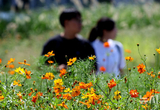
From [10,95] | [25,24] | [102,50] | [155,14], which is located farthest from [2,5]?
[10,95]

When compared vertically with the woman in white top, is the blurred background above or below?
below

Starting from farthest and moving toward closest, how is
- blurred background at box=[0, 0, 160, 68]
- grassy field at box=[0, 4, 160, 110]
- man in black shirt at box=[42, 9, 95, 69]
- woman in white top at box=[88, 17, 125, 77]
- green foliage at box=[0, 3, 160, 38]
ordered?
green foliage at box=[0, 3, 160, 38] < blurred background at box=[0, 0, 160, 68] < woman in white top at box=[88, 17, 125, 77] < man in black shirt at box=[42, 9, 95, 69] < grassy field at box=[0, 4, 160, 110]

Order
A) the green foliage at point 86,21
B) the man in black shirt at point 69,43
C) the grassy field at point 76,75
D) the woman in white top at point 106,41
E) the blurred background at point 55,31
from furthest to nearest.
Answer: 1. the green foliage at point 86,21
2. the blurred background at point 55,31
3. the woman in white top at point 106,41
4. the man in black shirt at point 69,43
5. the grassy field at point 76,75

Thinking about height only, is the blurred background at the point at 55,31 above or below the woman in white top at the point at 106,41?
below

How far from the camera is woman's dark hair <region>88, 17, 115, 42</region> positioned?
3461mm

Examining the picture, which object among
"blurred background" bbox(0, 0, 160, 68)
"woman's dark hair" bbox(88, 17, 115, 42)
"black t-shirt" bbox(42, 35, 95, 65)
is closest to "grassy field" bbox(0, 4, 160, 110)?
Answer: "blurred background" bbox(0, 0, 160, 68)

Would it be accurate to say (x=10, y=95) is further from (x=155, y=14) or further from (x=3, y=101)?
(x=155, y=14)

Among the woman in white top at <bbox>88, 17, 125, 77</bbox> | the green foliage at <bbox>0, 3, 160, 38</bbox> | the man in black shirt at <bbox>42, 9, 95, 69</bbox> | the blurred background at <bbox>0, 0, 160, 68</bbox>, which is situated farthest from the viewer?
the green foliage at <bbox>0, 3, 160, 38</bbox>

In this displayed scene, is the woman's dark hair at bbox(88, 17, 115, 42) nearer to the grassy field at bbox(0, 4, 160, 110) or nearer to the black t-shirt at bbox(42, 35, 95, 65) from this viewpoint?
the black t-shirt at bbox(42, 35, 95, 65)

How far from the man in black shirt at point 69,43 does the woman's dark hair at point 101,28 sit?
380 millimetres

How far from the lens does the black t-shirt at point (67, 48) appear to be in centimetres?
303

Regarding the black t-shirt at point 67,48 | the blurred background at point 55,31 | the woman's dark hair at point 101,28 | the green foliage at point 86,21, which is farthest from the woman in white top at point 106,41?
the green foliage at point 86,21

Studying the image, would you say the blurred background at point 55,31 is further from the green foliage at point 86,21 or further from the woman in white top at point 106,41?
the woman in white top at point 106,41

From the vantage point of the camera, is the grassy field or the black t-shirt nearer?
the grassy field
